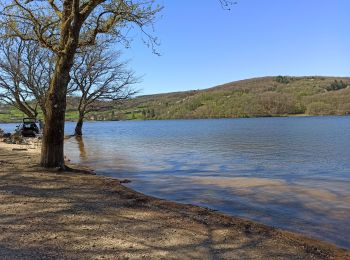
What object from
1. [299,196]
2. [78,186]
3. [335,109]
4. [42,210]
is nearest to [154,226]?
[42,210]

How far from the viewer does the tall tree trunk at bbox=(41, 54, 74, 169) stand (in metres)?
13.4

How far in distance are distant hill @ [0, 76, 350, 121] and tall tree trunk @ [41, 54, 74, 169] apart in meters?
116

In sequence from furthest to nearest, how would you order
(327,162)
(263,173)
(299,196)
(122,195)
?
(327,162) → (263,173) → (299,196) → (122,195)

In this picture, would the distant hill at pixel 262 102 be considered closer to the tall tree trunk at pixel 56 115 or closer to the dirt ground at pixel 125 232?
the tall tree trunk at pixel 56 115

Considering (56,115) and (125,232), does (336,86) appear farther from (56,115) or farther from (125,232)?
(125,232)

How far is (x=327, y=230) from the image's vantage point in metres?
8.30

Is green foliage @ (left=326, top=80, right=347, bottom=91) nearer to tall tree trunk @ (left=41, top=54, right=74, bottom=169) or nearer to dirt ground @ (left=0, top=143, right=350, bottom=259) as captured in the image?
tall tree trunk @ (left=41, top=54, right=74, bottom=169)

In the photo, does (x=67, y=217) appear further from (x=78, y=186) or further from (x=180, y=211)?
(x=78, y=186)

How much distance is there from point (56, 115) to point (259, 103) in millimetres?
141966

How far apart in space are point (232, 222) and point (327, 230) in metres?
1.92

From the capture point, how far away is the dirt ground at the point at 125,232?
561 centimetres

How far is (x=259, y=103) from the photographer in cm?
15112

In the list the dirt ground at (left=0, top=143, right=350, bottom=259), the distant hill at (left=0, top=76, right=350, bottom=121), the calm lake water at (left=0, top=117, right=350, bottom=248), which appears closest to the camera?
the dirt ground at (left=0, top=143, right=350, bottom=259)

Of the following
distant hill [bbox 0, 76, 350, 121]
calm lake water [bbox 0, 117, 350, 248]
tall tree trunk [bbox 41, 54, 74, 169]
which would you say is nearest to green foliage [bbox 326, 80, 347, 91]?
distant hill [bbox 0, 76, 350, 121]
